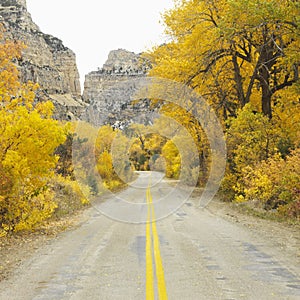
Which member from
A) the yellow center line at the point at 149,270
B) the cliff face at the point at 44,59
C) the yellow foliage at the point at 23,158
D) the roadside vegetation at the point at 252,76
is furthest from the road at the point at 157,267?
the cliff face at the point at 44,59

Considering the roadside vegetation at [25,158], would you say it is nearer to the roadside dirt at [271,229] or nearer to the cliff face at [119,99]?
the roadside dirt at [271,229]

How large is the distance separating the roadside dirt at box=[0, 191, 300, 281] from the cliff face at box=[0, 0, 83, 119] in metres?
93.7

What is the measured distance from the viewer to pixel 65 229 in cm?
1384

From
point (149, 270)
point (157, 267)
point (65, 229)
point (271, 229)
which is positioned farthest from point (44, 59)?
point (149, 270)

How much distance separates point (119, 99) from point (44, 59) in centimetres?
9231

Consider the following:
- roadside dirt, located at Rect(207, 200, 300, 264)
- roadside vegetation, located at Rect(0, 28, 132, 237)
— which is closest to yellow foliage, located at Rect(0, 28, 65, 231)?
roadside vegetation, located at Rect(0, 28, 132, 237)

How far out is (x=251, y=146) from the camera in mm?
18906

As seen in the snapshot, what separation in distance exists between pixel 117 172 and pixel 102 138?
568 centimetres

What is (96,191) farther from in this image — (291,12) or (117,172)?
(291,12)

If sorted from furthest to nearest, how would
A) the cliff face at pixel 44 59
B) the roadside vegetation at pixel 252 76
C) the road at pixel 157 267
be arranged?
the cliff face at pixel 44 59 → the roadside vegetation at pixel 252 76 → the road at pixel 157 267

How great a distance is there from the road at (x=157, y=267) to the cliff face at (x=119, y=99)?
17.4m

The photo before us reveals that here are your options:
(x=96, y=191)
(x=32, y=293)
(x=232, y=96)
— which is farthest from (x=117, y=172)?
(x=32, y=293)

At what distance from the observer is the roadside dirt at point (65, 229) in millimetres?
9062

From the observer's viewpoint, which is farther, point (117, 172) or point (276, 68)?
point (117, 172)
